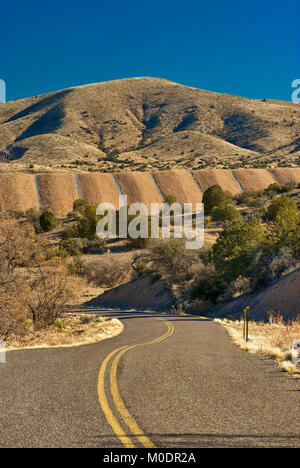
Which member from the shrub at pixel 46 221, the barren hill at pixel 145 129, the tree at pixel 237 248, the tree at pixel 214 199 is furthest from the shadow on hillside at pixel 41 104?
the tree at pixel 237 248

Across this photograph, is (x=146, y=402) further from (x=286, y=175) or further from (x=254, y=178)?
(x=286, y=175)

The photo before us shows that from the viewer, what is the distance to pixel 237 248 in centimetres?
2892

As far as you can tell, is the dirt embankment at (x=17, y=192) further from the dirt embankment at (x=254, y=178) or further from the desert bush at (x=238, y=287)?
the desert bush at (x=238, y=287)

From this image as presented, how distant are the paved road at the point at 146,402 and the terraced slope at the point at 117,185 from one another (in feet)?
209

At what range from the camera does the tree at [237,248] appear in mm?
27766

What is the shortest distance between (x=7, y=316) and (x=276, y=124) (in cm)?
13547

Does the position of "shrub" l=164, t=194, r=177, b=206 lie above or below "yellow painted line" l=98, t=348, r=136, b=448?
above

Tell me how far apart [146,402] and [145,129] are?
5790 inches

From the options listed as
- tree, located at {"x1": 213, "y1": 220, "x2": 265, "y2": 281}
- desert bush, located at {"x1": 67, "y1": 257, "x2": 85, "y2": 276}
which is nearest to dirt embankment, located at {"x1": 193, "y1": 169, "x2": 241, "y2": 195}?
desert bush, located at {"x1": 67, "y1": 257, "x2": 85, "y2": 276}

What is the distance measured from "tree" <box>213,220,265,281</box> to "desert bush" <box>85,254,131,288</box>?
16.8 metres

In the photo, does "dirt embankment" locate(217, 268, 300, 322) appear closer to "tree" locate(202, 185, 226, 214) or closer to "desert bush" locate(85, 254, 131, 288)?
"desert bush" locate(85, 254, 131, 288)

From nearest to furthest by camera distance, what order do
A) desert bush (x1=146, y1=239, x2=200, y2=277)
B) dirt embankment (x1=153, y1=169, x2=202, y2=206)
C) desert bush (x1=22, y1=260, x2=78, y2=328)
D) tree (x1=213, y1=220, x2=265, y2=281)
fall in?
desert bush (x1=22, y1=260, x2=78, y2=328) < tree (x1=213, y1=220, x2=265, y2=281) < desert bush (x1=146, y1=239, x2=200, y2=277) < dirt embankment (x1=153, y1=169, x2=202, y2=206)

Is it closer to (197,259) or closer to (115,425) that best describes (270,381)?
(115,425)

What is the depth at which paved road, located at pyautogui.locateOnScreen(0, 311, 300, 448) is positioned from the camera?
167 inches
